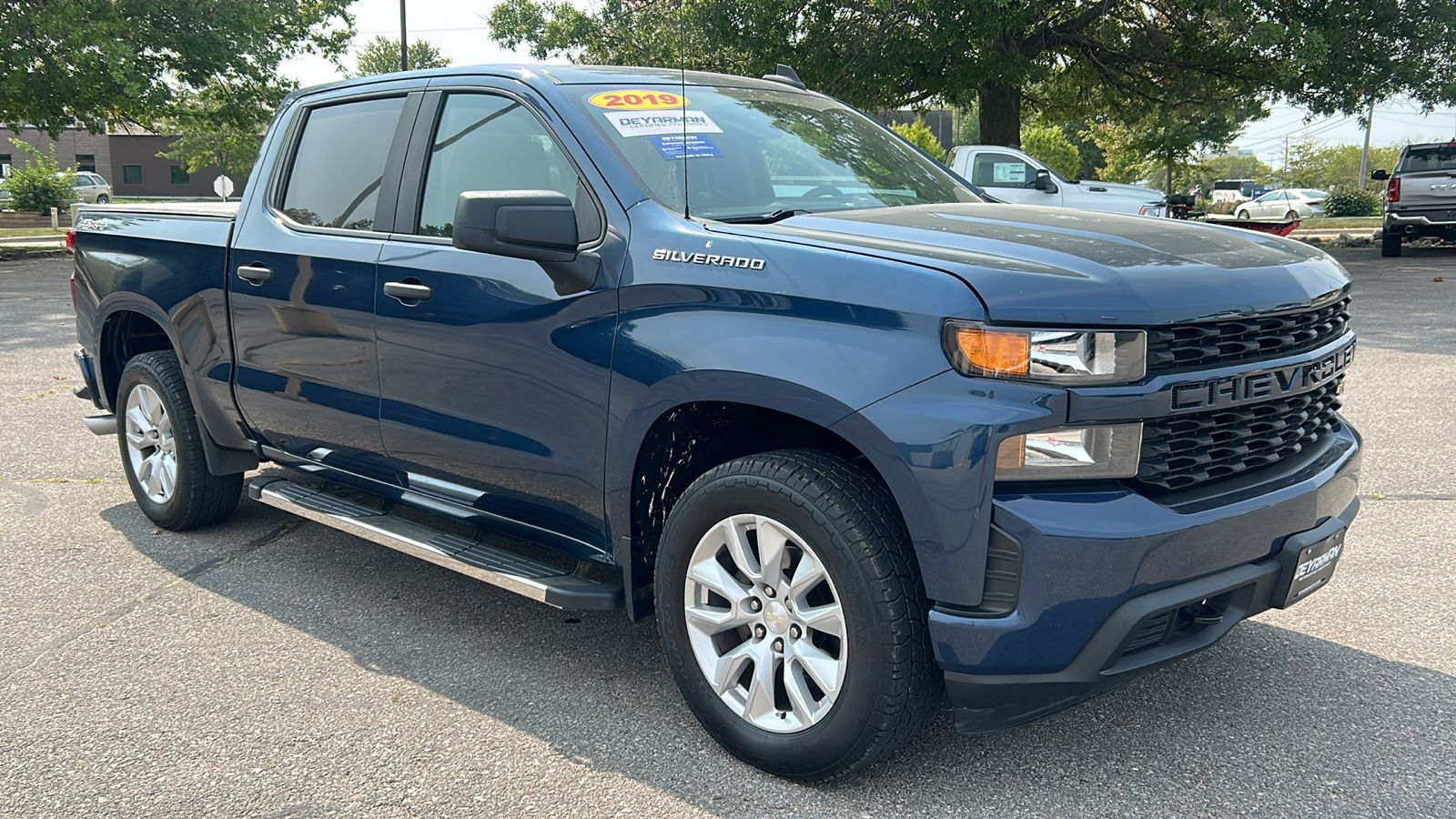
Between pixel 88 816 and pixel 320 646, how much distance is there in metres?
1.13

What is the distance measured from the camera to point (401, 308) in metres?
3.92

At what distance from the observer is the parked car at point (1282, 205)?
3922 centimetres

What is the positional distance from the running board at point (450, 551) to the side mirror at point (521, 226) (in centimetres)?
87

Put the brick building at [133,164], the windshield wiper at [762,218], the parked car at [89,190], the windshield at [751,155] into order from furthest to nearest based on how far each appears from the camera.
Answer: the brick building at [133,164], the parked car at [89,190], the windshield at [751,155], the windshield wiper at [762,218]

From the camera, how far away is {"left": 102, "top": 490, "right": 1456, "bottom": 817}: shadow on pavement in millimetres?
3014

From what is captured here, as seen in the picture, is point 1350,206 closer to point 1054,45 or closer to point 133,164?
point 1054,45

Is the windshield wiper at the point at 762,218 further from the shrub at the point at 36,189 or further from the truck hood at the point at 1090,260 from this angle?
the shrub at the point at 36,189

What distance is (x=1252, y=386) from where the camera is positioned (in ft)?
9.54

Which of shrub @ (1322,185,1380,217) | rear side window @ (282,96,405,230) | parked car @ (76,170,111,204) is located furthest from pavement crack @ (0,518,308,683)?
shrub @ (1322,185,1380,217)

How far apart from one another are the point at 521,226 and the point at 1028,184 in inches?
574

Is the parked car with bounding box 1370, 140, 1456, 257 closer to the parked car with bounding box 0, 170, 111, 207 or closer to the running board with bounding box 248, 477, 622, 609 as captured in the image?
the running board with bounding box 248, 477, 622, 609

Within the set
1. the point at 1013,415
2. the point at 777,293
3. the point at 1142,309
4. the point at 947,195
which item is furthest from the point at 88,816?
the point at 947,195

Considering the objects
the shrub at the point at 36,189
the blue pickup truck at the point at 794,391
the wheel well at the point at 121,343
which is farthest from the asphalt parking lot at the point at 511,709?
the shrub at the point at 36,189

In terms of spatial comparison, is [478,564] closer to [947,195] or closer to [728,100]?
[728,100]
